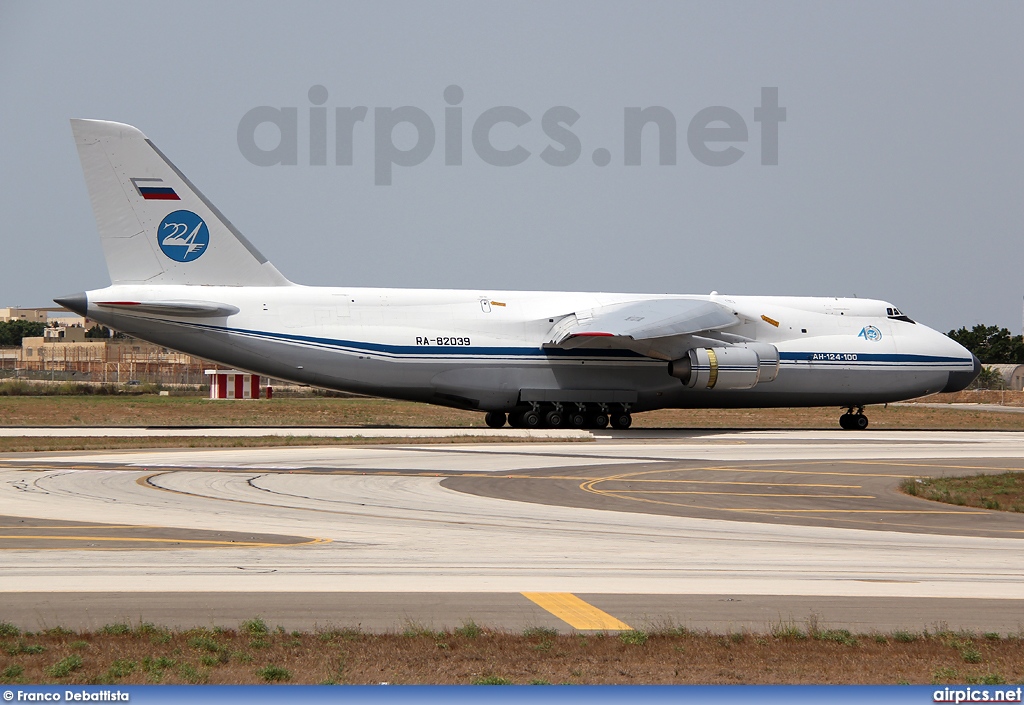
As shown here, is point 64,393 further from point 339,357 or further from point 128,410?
point 339,357

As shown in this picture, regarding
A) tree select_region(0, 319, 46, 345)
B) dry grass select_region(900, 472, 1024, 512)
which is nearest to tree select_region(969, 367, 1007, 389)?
dry grass select_region(900, 472, 1024, 512)

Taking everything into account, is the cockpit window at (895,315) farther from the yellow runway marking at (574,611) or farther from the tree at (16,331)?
the tree at (16,331)

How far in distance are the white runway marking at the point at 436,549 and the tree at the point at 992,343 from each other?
121062 millimetres

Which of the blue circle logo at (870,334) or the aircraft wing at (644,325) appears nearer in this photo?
Result: the aircraft wing at (644,325)

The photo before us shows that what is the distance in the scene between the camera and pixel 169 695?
19.9 ft

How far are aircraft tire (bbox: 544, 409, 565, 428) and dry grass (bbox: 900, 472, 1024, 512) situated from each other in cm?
1802

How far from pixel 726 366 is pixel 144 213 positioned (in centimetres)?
2060

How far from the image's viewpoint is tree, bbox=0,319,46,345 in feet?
568

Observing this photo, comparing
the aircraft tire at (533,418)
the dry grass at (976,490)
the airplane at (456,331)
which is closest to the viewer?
the dry grass at (976,490)

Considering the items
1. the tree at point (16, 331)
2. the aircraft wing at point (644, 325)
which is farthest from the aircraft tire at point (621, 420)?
the tree at point (16, 331)

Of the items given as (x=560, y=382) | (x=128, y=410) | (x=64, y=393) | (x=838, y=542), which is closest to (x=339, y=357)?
(x=560, y=382)

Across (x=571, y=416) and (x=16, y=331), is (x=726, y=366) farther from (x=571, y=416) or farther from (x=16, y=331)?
(x=16, y=331)

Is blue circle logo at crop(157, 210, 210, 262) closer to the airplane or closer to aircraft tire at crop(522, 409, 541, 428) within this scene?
the airplane

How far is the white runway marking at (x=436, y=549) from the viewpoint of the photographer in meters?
11.5
